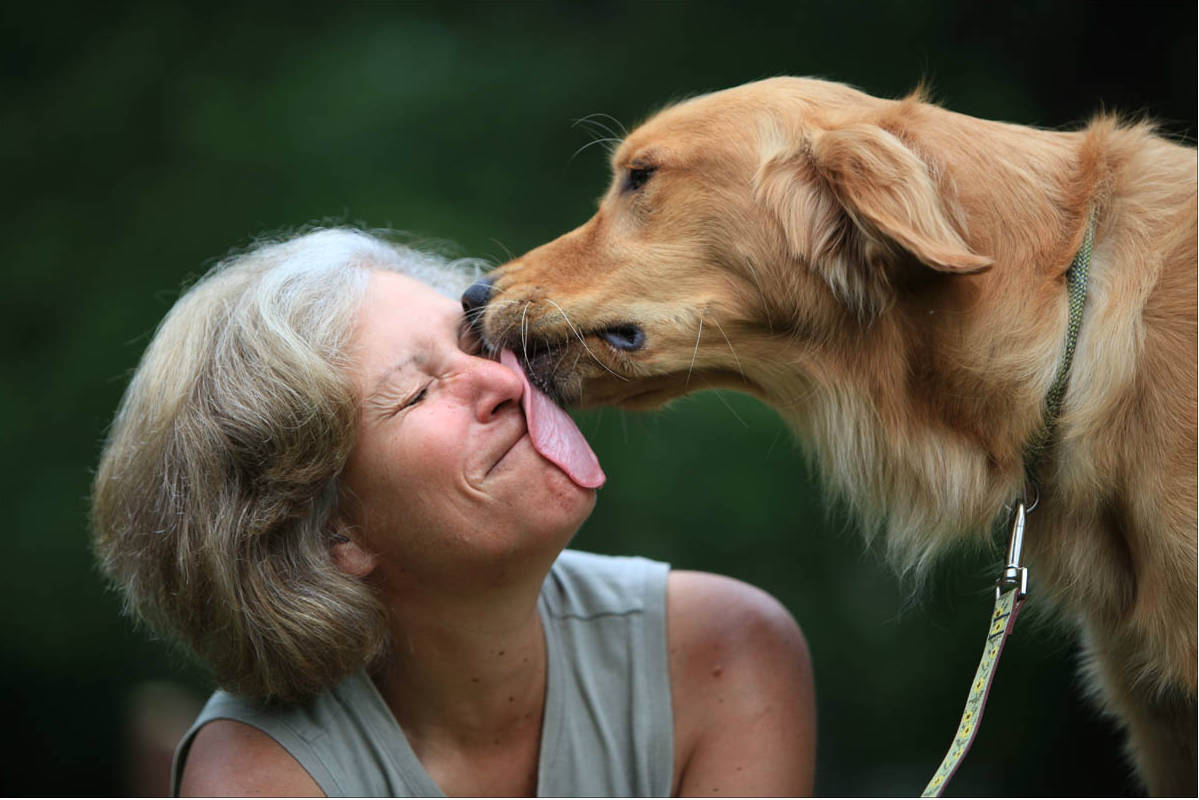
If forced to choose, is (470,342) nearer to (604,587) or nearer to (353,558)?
(353,558)

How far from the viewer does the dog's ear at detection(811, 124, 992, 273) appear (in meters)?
1.92

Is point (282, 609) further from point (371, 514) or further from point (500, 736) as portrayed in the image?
A: point (500, 736)

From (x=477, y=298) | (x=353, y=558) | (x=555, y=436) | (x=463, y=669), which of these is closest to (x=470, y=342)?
(x=477, y=298)

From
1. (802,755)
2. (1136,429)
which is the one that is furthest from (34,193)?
(1136,429)

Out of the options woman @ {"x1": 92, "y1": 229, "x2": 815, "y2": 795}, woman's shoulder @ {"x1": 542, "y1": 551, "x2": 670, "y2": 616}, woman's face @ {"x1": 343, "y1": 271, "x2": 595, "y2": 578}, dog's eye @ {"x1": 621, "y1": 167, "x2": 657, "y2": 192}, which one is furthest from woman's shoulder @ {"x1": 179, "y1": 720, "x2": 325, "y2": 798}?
dog's eye @ {"x1": 621, "y1": 167, "x2": 657, "y2": 192}

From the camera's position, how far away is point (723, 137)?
2283 millimetres

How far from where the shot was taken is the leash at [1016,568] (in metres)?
1.88

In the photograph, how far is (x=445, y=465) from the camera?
209 centimetres

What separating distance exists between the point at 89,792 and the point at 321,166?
8.88ft

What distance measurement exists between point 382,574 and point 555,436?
46 centimetres

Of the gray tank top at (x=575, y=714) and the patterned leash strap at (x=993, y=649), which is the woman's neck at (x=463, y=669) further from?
the patterned leash strap at (x=993, y=649)

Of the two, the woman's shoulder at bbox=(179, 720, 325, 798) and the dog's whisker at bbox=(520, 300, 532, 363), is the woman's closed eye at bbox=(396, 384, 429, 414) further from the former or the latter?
the woman's shoulder at bbox=(179, 720, 325, 798)

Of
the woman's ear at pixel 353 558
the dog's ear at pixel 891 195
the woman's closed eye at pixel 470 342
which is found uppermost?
the dog's ear at pixel 891 195

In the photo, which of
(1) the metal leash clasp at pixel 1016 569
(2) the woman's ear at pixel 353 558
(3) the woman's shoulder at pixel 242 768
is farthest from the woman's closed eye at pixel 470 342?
A: (1) the metal leash clasp at pixel 1016 569
